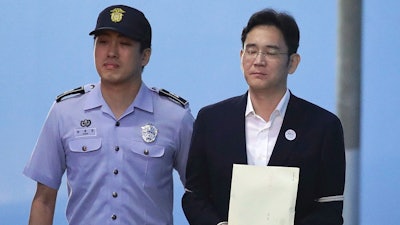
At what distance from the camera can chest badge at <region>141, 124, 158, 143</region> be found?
2145mm

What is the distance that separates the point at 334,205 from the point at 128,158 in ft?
1.89

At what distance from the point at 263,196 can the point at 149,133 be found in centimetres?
43

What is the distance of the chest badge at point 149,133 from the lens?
2.14 metres

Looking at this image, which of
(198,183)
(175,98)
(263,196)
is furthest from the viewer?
(175,98)

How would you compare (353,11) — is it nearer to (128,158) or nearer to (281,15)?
(281,15)

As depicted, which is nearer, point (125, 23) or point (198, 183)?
point (198, 183)

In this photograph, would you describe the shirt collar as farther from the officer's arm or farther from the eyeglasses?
the officer's arm

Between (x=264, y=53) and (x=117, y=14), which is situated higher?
(x=117, y=14)

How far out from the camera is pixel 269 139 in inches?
76.2

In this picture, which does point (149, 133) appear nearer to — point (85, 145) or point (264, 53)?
point (85, 145)

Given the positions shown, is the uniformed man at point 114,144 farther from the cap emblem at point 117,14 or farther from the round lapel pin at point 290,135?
the round lapel pin at point 290,135

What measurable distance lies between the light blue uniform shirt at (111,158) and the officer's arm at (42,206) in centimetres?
3

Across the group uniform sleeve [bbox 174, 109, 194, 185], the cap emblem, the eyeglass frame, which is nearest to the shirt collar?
the eyeglass frame

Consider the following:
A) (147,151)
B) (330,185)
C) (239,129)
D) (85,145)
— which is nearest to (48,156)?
(85,145)
